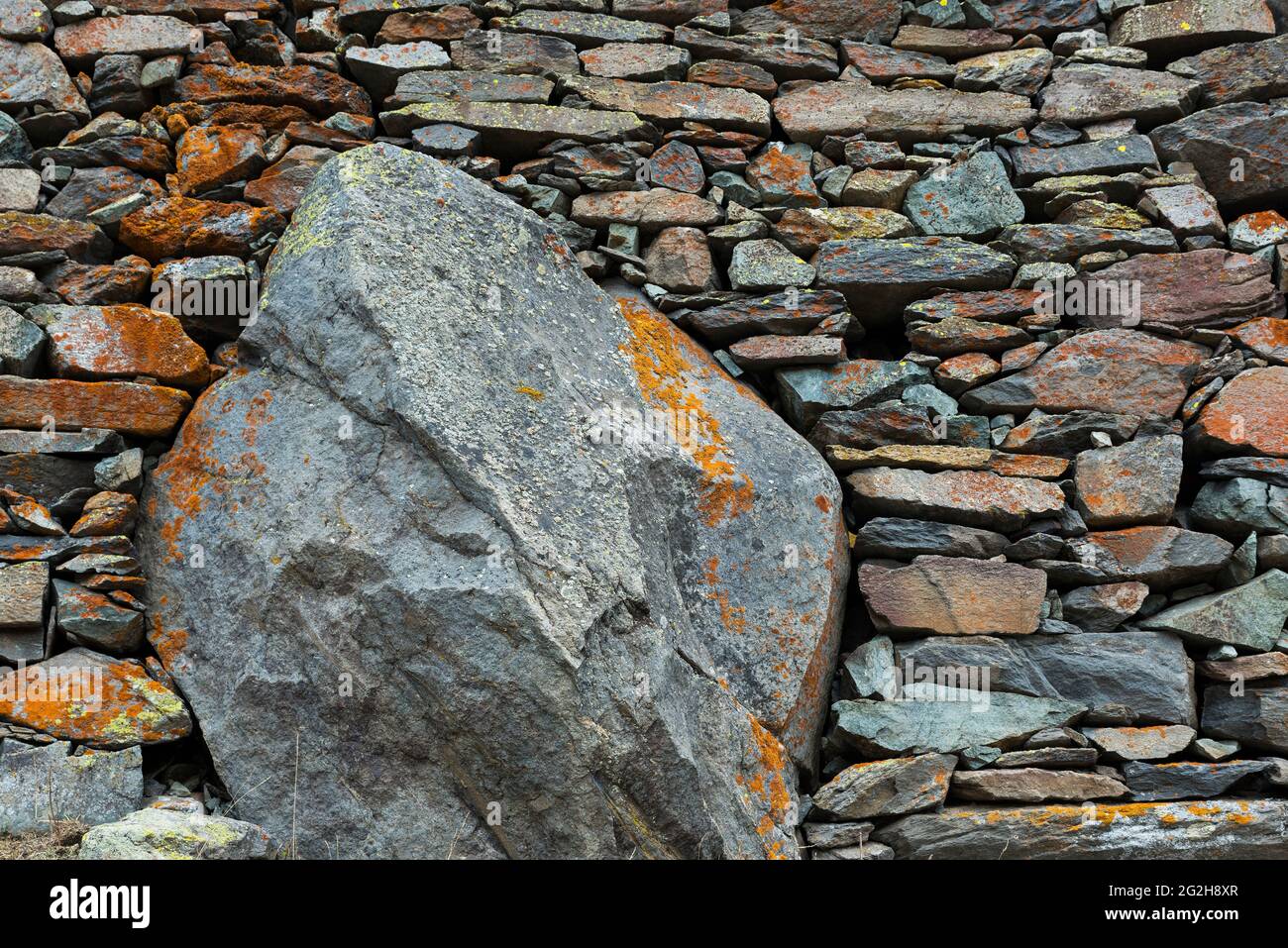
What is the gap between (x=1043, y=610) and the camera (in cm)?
512

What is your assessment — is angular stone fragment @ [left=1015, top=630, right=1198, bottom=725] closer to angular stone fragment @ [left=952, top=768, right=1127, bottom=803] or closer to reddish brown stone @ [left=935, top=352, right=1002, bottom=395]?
angular stone fragment @ [left=952, top=768, right=1127, bottom=803]

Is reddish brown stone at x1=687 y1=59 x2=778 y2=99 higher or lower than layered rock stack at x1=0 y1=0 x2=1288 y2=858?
higher

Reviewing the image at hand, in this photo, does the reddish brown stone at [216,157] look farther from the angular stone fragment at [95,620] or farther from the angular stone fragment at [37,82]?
the angular stone fragment at [95,620]

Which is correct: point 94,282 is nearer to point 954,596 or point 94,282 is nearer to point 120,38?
point 120,38

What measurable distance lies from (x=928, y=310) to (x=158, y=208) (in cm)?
381

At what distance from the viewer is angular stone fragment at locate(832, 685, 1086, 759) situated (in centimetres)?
486

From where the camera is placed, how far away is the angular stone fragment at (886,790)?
4742 millimetres

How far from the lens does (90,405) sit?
4.96 metres

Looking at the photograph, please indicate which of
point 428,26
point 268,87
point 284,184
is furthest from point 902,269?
point 268,87

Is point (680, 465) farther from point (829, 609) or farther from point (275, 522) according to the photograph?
point (275, 522)

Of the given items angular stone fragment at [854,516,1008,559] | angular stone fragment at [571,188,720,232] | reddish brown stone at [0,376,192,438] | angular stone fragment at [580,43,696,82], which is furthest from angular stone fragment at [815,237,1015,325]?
reddish brown stone at [0,376,192,438]

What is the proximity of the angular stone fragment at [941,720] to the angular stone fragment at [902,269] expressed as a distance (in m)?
2.01

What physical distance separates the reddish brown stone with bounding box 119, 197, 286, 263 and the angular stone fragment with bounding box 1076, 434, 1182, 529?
4.07 meters

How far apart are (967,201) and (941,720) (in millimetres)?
2770
